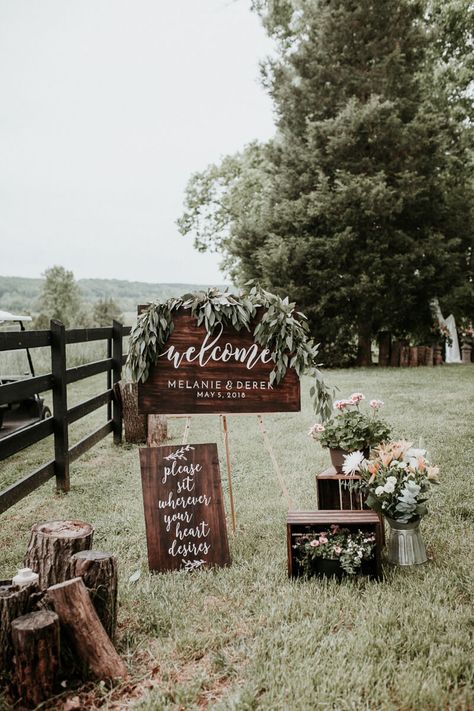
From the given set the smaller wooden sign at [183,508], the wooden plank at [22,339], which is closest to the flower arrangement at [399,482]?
the smaller wooden sign at [183,508]

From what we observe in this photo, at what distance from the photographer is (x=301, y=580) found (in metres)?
3.33

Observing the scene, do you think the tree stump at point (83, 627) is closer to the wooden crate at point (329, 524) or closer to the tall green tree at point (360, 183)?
the wooden crate at point (329, 524)

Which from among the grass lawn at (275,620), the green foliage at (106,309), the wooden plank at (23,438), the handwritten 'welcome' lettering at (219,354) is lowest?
the grass lawn at (275,620)

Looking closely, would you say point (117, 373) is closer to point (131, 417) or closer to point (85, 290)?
point (131, 417)

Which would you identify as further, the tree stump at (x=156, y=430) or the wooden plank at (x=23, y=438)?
the tree stump at (x=156, y=430)

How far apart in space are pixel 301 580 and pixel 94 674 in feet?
4.44

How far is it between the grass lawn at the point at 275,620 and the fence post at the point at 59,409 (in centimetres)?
22

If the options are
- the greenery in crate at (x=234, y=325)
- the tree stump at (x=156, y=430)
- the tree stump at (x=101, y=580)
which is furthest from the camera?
the tree stump at (x=156, y=430)

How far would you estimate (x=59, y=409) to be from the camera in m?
5.41

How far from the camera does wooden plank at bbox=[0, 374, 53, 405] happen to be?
4.30m

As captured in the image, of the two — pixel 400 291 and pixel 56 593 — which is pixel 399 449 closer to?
pixel 56 593

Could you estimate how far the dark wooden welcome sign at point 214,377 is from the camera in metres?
3.82

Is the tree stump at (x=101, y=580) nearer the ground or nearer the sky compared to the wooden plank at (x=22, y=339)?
nearer the ground

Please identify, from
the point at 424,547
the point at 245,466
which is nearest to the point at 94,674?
the point at 424,547
